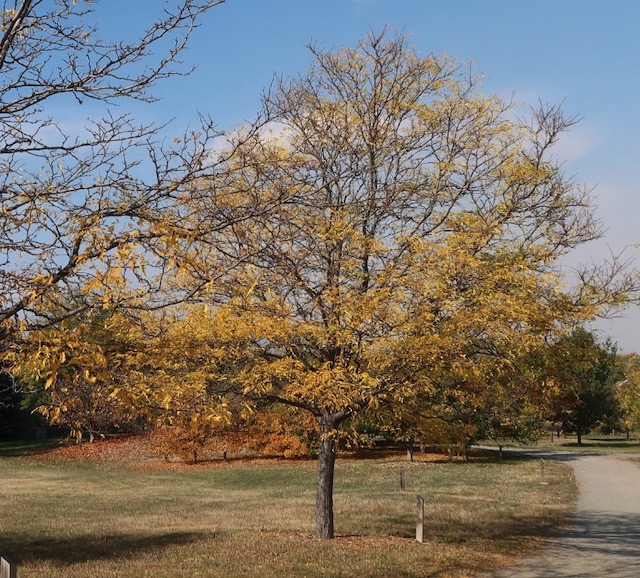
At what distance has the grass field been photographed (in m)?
11.6

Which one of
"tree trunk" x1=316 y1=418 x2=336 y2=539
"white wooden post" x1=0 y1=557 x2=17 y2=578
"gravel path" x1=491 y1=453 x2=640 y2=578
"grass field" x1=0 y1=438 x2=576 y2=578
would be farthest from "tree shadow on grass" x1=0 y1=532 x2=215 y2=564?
"white wooden post" x1=0 y1=557 x2=17 y2=578

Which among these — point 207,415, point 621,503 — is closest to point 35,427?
point 621,503

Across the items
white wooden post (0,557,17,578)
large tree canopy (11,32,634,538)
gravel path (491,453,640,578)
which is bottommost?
gravel path (491,453,640,578)

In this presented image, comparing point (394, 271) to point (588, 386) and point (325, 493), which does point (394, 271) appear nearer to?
point (325, 493)

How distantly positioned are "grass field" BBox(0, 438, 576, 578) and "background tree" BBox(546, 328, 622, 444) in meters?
3.12

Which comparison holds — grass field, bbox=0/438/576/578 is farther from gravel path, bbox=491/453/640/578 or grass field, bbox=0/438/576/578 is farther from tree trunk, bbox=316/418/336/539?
gravel path, bbox=491/453/640/578

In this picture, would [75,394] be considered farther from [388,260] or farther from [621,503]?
[621,503]

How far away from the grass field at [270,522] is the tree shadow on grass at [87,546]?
2 cm

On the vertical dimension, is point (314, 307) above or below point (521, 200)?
below

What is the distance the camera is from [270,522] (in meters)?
17.0

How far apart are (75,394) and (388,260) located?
625 centimetres

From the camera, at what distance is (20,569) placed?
38.3 ft

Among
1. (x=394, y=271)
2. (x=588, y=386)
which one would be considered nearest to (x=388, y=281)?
(x=394, y=271)

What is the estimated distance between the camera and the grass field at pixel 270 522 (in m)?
11.6
